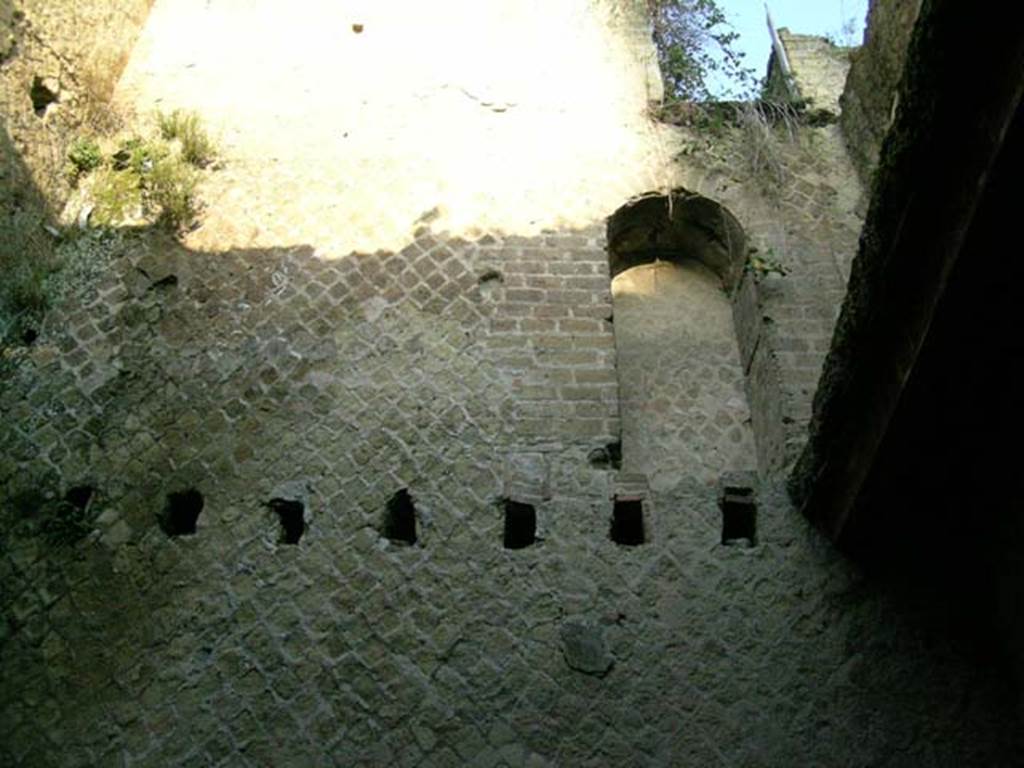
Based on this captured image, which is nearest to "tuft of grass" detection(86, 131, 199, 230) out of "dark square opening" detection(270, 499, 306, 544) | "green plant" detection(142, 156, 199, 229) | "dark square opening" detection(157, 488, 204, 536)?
"green plant" detection(142, 156, 199, 229)

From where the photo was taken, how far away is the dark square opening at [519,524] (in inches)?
200

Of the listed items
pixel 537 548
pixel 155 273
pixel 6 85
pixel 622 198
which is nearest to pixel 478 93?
pixel 622 198

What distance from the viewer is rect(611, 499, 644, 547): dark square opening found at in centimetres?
509

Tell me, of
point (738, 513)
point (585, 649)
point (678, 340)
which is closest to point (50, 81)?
point (678, 340)

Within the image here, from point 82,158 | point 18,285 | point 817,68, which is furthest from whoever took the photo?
point 817,68

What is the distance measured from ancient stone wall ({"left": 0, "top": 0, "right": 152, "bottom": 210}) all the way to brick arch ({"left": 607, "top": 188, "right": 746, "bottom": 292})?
144 inches

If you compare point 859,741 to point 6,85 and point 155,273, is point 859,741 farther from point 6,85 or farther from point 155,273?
point 6,85

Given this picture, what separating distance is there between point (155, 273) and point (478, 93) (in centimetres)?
254

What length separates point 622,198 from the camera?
6395 mm

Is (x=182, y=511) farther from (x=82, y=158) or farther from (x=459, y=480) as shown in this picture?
(x=82, y=158)

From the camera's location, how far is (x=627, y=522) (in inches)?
202

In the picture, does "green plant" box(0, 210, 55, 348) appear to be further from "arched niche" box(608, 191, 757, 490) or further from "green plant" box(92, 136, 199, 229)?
"arched niche" box(608, 191, 757, 490)

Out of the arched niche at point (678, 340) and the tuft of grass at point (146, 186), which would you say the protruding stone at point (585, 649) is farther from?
the tuft of grass at point (146, 186)

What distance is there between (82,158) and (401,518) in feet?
11.4
